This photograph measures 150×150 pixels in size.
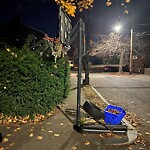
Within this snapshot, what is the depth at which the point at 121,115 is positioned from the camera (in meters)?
5.83

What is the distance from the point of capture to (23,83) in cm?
656

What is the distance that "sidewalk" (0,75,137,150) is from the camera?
4895mm

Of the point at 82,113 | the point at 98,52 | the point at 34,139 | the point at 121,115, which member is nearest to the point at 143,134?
the point at 121,115

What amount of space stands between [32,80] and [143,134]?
3977 mm

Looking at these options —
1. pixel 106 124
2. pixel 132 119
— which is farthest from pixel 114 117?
pixel 132 119

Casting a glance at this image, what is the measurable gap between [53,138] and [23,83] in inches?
86.6

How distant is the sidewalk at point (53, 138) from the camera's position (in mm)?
4895

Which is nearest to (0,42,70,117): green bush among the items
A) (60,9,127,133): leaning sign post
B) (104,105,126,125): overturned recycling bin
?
(60,9,127,133): leaning sign post

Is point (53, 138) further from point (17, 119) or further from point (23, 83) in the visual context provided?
point (23, 83)

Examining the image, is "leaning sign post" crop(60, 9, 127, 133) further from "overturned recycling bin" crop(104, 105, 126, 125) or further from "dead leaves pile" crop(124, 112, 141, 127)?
"dead leaves pile" crop(124, 112, 141, 127)

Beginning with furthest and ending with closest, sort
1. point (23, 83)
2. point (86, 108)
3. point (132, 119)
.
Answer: point (132, 119) → point (23, 83) → point (86, 108)

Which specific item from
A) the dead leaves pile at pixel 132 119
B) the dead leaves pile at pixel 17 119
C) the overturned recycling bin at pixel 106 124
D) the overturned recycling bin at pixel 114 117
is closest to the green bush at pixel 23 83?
the dead leaves pile at pixel 17 119

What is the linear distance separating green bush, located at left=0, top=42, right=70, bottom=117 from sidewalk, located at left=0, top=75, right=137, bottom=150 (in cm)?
60

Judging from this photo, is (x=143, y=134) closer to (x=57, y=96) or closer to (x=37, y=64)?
(x=57, y=96)
